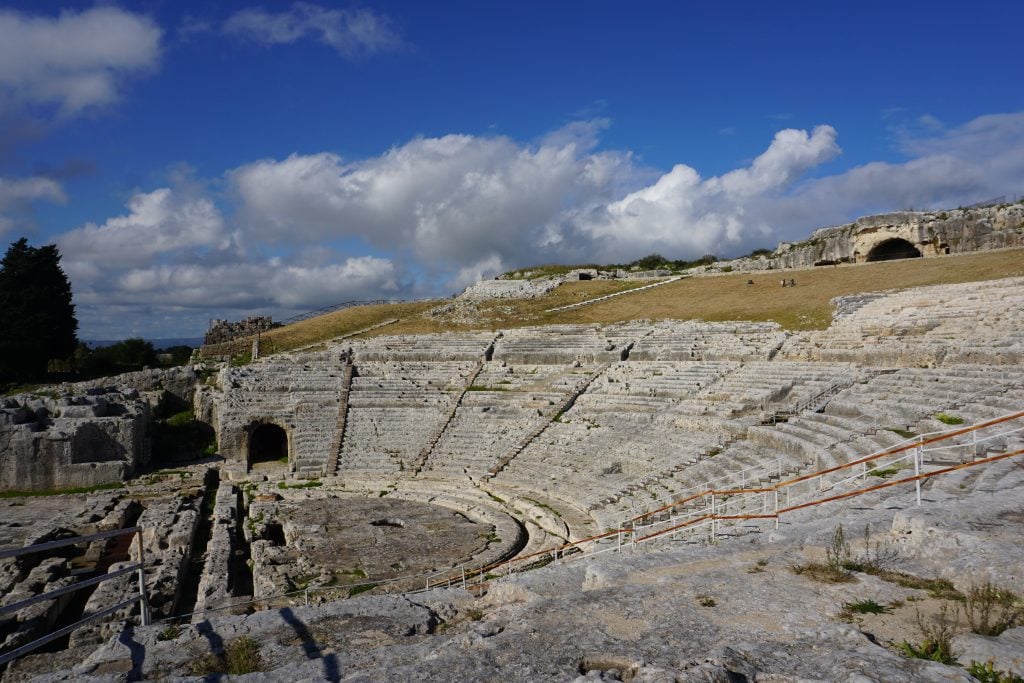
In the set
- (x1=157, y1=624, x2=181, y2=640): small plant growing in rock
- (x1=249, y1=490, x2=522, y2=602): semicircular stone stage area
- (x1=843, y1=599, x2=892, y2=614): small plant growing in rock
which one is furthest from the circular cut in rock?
(x1=843, y1=599, x2=892, y2=614): small plant growing in rock

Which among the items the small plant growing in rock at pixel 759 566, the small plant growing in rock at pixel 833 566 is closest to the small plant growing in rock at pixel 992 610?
the small plant growing in rock at pixel 833 566

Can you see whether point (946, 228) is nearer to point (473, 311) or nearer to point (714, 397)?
point (714, 397)

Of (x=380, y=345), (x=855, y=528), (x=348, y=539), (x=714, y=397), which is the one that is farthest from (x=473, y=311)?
(x=855, y=528)

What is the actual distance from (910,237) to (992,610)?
3631cm

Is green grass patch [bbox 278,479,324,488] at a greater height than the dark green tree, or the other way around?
the dark green tree

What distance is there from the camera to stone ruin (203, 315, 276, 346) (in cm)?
3875

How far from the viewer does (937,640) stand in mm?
4039

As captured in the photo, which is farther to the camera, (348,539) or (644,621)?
(348,539)

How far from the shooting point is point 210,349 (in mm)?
36125

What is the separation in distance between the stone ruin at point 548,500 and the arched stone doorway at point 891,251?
13.4m

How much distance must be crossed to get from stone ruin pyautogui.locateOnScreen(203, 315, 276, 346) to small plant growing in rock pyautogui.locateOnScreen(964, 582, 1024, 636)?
127 ft

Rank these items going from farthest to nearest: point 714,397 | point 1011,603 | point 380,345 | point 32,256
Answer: point 32,256 < point 380,345 < point 714,397 < point 1011,603

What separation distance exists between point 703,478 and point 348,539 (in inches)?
337

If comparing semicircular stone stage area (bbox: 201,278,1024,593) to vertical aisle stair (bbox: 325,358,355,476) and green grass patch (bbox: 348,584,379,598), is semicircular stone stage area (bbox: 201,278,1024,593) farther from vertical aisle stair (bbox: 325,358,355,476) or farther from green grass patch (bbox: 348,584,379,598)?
green grass patch (bbox: 348,584,379,598)
